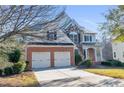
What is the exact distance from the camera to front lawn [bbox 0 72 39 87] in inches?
364

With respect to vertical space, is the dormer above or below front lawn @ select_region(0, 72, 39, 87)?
above

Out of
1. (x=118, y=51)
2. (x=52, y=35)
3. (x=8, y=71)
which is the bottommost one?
(x=8, y=71)

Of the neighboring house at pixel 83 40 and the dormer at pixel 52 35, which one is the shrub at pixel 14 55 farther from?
the neighboring house at pixel 83 40

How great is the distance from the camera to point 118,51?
12641mm

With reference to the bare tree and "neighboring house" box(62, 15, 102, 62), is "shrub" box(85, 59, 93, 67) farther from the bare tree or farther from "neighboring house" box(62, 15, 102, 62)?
the bare tree

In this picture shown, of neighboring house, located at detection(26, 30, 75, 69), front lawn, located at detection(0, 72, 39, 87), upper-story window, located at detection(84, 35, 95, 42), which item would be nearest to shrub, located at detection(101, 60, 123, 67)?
neighboring house, located at detection(26, 30, 75, 69)

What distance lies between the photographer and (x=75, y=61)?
12086 mm

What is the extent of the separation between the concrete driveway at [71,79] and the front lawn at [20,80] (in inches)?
9.8

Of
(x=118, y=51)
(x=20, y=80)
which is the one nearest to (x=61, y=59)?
(x=20, y=80)

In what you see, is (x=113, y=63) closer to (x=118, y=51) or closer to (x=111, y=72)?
(x=118, y=51)

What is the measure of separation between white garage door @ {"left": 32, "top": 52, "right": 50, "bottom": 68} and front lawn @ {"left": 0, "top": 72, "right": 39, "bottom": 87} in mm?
653

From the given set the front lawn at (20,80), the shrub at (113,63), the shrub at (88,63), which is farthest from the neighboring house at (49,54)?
the shrub at (113,63)

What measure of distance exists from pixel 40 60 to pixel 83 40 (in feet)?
12.1

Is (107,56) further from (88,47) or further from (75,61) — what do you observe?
(88,47)
